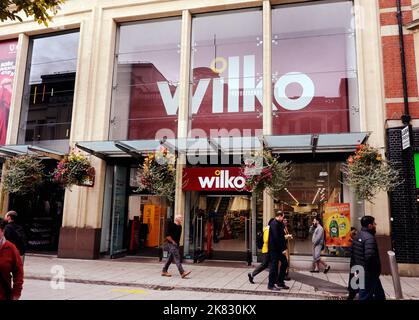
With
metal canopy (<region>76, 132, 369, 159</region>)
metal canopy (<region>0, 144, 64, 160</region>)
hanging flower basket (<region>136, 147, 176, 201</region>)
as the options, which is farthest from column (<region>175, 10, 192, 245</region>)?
metal canopy (<region>0, 144, 64, 160</region>)

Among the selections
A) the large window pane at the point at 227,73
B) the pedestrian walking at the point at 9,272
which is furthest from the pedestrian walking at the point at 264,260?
the pedestrian walking at the point at 9,272

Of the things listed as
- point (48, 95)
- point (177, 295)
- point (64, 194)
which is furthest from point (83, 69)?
point (177, 295)

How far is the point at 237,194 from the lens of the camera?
1338cm

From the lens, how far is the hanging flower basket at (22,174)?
42.2 ft

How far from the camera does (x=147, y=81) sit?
47.1ft

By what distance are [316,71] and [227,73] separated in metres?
3.17

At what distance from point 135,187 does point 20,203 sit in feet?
16.7

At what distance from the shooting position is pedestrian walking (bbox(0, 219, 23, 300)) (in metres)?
3.85

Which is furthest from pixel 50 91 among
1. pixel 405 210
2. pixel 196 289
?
pixel 405 210

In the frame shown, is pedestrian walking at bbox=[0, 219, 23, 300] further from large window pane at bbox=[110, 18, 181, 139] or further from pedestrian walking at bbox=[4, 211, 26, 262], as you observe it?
large window pane at bbox=[110, 18, 181, 139]

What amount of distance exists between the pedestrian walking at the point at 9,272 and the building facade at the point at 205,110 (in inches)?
320

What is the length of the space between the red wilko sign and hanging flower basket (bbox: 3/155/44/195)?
5.37 m

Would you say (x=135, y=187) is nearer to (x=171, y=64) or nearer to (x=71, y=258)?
(x=71, y=258)
